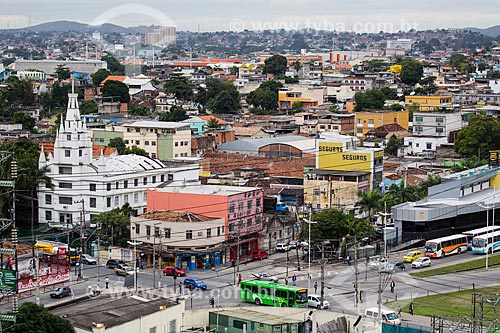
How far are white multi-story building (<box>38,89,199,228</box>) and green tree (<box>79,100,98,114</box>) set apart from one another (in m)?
20.7

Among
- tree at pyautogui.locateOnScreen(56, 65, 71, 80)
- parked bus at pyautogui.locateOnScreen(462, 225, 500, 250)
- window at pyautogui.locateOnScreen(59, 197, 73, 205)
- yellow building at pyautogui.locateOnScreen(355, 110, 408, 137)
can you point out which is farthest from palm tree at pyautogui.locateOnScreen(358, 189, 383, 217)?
tree at pyautogui.locateOnScreen(56, 65, 71, 80)

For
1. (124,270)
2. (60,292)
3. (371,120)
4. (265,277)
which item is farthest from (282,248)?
(371,120)

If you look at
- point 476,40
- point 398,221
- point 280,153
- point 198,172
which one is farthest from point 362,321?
point 476,40

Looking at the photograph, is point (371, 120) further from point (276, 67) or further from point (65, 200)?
point (276, 67)

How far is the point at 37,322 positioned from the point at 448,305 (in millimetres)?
7115

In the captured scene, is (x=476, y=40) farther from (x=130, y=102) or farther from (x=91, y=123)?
(x=91, y=123)

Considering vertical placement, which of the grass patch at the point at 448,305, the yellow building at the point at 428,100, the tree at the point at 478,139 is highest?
the yellow building at the point at 428,100

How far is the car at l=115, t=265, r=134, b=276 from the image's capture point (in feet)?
59.9

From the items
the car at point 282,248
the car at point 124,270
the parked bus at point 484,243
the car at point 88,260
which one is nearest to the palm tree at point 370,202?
the car at point 282,248

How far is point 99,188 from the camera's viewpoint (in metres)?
22.3

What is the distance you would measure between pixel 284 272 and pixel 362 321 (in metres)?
5.02

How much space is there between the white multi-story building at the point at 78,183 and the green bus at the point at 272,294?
6.11m

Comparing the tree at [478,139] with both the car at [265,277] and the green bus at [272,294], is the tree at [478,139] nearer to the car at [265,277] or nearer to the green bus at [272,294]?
the car at [265,277]

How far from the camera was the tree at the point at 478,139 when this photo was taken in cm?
3064
